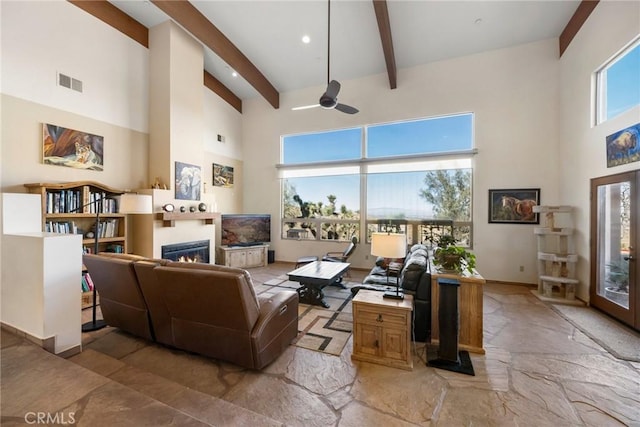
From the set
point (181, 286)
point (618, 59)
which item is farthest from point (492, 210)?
point (181, 286)

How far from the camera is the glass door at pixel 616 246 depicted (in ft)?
10.7

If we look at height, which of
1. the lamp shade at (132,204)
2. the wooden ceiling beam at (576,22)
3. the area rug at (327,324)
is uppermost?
the wooden ceiling beam at (576,22)

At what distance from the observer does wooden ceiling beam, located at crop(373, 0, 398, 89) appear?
431 cm

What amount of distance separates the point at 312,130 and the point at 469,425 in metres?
6.67

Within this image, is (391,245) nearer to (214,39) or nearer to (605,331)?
(605,331)

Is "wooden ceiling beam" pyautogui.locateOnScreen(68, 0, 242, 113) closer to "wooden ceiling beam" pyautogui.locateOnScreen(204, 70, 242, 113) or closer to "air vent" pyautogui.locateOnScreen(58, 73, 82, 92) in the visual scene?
"air vent" pyautogui.locateOnScreen(58, 73, 82, 92)

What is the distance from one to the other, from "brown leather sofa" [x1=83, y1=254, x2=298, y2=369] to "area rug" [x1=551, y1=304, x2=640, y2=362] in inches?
142

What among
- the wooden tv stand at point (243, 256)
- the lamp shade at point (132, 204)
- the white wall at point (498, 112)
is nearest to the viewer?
the lamp shade at point (132, 204)

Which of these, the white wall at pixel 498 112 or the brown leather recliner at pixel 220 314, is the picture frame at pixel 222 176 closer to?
the white wall at pixel 498 112

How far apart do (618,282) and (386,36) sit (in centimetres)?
550

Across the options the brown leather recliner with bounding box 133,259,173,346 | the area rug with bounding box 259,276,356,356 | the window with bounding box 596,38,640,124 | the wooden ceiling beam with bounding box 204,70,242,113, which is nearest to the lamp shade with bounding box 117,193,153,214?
the brown leather recliner with bounding box 133,259,173,346

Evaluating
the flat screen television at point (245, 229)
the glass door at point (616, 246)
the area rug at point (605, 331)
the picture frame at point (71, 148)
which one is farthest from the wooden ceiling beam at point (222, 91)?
the area rug at point (605, 331)

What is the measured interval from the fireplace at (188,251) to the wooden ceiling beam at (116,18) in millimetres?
4267

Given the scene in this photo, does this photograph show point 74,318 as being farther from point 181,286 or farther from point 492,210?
point 492,210
